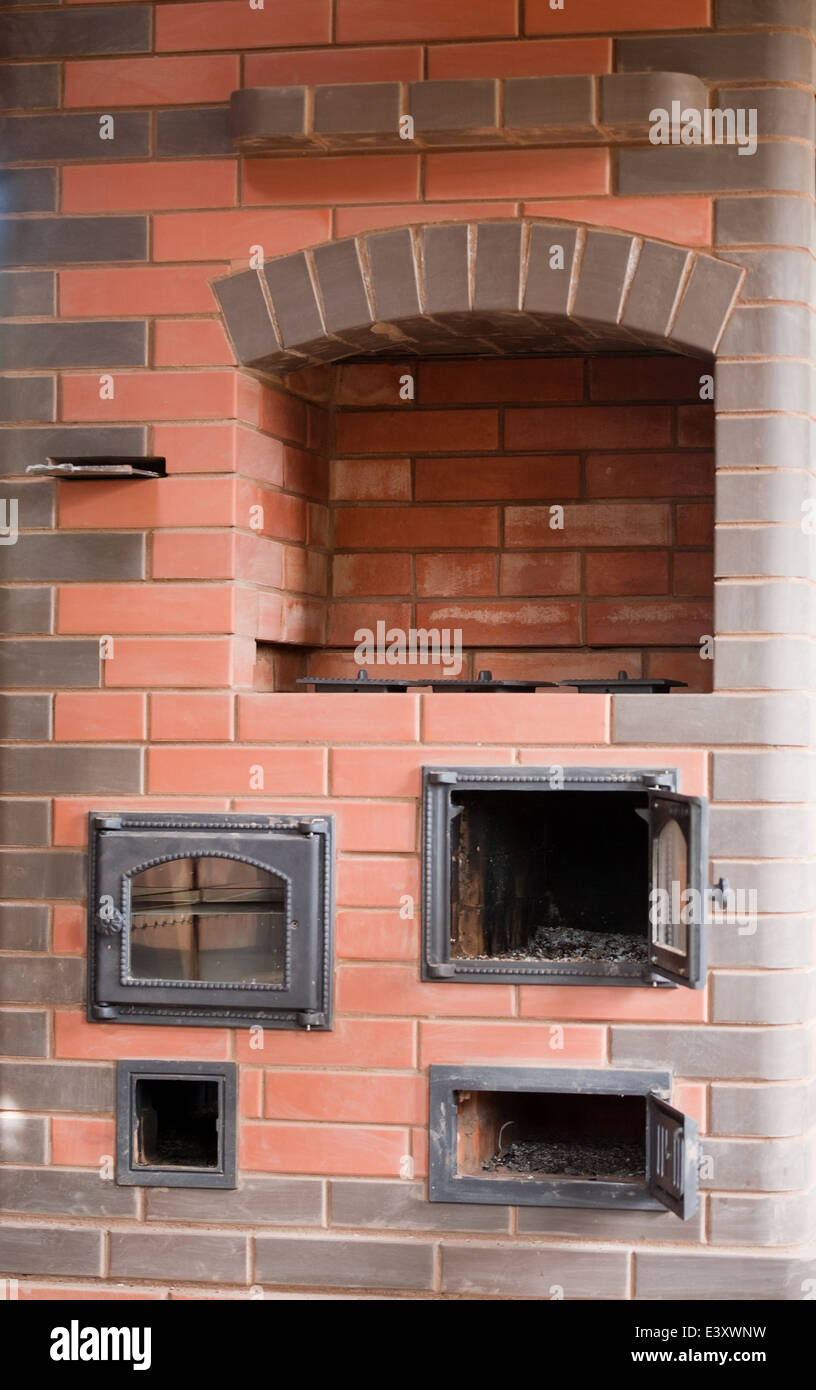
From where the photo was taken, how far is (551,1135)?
325cm

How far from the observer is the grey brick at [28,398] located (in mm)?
3092

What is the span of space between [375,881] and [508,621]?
76 centimetres

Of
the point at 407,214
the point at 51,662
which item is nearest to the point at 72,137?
the point at 407,214

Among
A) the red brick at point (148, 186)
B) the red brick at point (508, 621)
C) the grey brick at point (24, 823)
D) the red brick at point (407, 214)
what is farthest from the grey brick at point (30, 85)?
the grey brick at point (24, 823)

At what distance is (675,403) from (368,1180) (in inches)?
73.2

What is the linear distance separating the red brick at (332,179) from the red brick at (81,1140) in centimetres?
197

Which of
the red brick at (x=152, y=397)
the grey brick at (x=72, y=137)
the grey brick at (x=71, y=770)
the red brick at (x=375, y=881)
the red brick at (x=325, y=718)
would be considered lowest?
the red brick at (x=375, y=881)

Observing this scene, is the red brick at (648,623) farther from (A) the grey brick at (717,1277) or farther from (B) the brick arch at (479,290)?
(A) the grey brick at (717,1277)

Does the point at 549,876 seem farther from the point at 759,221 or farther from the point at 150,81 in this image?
the point at 150,81

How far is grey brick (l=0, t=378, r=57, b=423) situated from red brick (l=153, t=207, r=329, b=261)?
A: 1.21 feet

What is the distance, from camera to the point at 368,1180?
2.95 m

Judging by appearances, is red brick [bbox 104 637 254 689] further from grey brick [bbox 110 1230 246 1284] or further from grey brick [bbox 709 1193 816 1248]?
grey brick [bbox 709 1193 816 1248]

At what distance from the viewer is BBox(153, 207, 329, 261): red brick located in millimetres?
3010

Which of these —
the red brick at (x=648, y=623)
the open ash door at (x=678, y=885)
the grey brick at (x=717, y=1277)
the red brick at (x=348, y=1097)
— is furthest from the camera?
the red brick at (x=648, y=623)
